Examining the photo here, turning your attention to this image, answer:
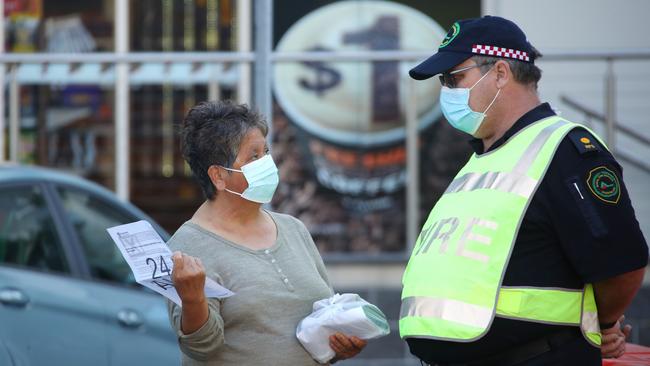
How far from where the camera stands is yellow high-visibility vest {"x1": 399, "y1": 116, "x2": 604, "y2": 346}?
3.08 meters

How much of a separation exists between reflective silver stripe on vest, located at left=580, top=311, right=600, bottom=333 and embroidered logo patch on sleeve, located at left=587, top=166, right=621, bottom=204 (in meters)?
0.33

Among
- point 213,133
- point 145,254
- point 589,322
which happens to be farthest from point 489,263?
point 213,133

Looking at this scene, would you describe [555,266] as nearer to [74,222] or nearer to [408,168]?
[74,222]

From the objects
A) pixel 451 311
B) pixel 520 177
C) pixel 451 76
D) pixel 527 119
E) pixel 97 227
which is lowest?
pixel 97 227

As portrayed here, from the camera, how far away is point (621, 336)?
3330 mm

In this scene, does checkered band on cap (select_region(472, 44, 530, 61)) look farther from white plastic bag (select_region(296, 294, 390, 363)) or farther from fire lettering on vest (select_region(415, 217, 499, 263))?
white plastic bag (select_region(296, 294, 390, 363))

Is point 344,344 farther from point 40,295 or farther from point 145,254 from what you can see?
point 40,295

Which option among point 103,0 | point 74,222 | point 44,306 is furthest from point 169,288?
point 103,0

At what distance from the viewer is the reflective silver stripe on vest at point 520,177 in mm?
3113

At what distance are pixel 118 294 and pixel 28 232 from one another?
53 cm

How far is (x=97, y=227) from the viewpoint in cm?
600

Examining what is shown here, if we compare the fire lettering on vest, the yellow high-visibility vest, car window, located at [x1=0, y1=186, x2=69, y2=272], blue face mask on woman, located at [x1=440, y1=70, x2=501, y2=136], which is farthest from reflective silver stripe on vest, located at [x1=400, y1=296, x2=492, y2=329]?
car window, located at [x1=0, y1=186, x2=69, y2=272]

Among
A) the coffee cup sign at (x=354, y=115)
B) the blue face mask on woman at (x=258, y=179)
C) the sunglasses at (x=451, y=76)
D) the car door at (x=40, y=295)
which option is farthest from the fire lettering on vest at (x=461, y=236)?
the coffee cup sign at (x=354, y=115)

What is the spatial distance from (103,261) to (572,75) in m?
3.72
